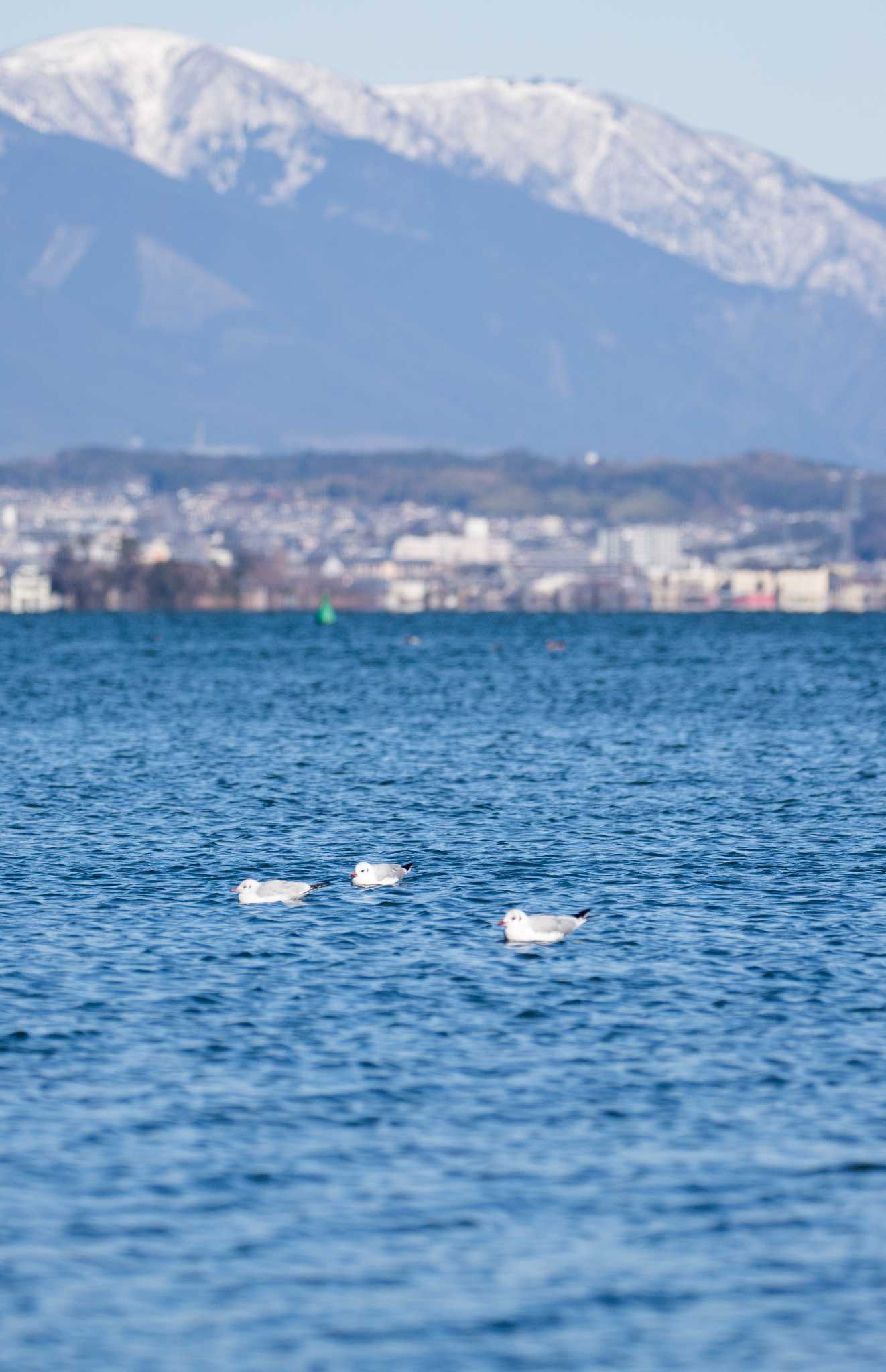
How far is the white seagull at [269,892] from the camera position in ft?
141

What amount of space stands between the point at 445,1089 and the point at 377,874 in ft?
53.2

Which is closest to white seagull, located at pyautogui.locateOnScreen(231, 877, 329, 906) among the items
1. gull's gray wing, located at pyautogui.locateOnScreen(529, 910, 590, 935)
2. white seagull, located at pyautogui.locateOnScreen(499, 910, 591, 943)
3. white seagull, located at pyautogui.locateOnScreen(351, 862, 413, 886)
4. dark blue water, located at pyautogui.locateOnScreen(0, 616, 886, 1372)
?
dark blue water, located at pyautogui.locateOnScreen(0, 616, 886, 1372)

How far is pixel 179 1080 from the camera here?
29562 millimetres

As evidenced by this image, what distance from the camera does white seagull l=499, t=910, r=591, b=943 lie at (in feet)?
126

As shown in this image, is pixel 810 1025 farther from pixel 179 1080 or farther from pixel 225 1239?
pixel 225 1239

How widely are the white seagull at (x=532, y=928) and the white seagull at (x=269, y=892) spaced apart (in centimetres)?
588

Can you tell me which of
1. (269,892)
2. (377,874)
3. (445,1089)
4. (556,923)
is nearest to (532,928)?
(556,923)

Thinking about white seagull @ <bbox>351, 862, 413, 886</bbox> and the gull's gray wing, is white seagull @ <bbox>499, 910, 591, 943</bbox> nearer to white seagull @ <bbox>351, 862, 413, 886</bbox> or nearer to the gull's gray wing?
the gull's gray wing

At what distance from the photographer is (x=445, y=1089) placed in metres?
29.1

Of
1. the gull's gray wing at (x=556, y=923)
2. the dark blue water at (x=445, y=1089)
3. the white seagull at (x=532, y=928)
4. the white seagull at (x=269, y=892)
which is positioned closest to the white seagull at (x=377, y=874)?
the dark blue water at (x=445, y=1089)

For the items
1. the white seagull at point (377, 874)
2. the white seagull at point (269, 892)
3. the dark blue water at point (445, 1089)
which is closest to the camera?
the dark blue water at point (445, 1089)

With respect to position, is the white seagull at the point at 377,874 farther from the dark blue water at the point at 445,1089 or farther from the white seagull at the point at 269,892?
the white seagull at the point at 269,892

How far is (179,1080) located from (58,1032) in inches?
133

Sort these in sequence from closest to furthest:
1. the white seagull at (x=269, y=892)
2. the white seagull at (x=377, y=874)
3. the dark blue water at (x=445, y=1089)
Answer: the dark blue water at (x=445, y=1089), the white seagull at (x=269, y=892), the white seagull at (x=377, y=874)
